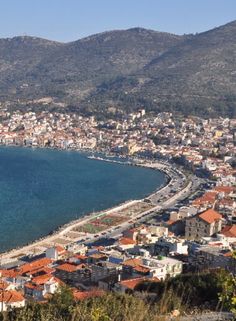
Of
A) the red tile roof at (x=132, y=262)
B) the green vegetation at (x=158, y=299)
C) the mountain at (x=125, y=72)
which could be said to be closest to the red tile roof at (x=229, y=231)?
the red tile roof at (x=132, y=262)

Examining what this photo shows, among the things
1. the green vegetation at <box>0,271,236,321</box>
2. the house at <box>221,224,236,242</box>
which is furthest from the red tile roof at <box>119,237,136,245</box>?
the green vegetation at <box>0,271,236,321</box>

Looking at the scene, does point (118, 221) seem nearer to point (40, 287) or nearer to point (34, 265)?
point (34, 265)

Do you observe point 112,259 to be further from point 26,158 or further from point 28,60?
point 28,60

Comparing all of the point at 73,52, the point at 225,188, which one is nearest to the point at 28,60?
the point at 73,52

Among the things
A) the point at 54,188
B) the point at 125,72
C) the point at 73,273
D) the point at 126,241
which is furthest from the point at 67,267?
the point at 125,72

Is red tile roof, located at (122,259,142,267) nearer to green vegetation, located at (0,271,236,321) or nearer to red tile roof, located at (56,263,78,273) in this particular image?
red tile roof, located at (56,263,78,273)

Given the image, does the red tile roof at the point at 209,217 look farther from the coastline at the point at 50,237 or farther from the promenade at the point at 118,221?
the coastline at the point at 50,237
